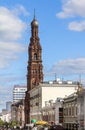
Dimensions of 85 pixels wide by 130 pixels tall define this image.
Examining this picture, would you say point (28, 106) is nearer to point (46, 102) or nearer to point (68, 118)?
point (46, 102)

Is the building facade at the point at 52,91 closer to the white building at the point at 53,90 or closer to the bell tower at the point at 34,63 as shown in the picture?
the white building at the point at 53,90

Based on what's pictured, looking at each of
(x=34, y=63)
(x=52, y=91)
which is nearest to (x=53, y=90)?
(x=52, y=91)

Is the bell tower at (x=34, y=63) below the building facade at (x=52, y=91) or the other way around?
the other way around

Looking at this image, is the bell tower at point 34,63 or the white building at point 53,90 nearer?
the white building at point 53,90

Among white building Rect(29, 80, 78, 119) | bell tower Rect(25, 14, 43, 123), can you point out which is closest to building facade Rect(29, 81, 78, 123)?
white building Rect(29, 80, 78, 119)

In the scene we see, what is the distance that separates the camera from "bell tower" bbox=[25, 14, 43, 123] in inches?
6624

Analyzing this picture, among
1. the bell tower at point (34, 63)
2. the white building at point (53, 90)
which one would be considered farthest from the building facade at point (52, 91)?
the bell tower at point (34, 63)

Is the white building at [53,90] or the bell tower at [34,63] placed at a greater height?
the bell tower at [34,63]

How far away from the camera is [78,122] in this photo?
89250mm

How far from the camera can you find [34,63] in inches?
6678

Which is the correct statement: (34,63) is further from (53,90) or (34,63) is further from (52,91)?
(53,90)

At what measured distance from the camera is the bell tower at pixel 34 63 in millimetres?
168250

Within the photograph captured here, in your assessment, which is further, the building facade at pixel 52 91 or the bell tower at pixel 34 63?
the bell tower at pixel 34 63

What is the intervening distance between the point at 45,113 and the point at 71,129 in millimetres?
39159
